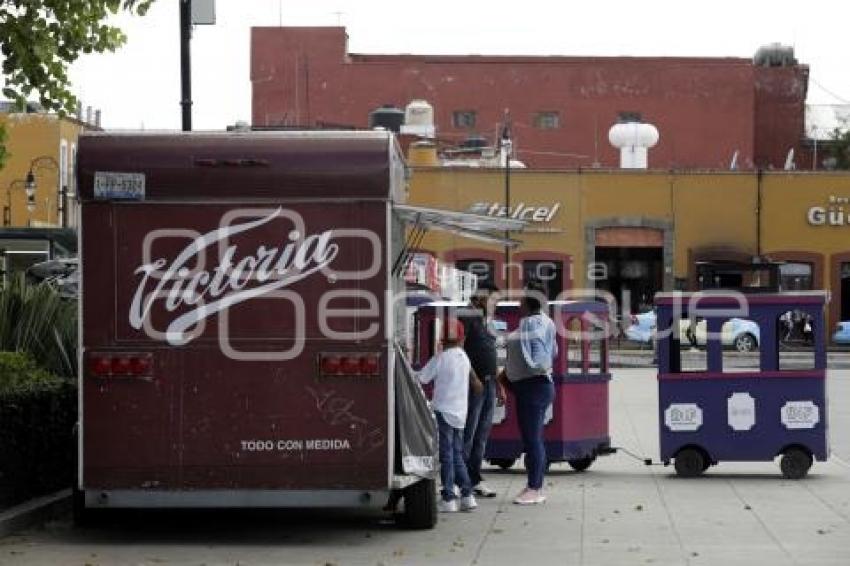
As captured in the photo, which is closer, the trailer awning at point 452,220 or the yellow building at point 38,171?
the trailer awning at point 452,220

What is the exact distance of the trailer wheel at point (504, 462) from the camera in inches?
732

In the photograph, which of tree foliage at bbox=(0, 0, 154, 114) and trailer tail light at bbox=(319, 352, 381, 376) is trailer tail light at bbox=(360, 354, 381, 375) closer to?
trailer tail light at bbox=(319, 352, 381, 376)

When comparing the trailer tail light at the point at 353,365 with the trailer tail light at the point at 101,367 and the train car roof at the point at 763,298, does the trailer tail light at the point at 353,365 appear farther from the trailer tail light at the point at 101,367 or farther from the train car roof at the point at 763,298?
the train car roof at the point at 763,298

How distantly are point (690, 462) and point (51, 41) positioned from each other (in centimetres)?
800

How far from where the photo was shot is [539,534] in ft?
43.5

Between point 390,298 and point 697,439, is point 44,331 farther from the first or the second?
point 697,439

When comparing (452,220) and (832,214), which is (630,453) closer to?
(452,220)

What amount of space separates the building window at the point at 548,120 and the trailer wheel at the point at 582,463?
55118 millimetres

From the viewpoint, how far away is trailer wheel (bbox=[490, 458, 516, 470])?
1859 cm

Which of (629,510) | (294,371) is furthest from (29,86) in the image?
(629,510)

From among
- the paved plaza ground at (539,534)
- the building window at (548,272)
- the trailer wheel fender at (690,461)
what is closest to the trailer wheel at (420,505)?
the paved plaza ground at (539,534)

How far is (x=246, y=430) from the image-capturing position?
1232cm

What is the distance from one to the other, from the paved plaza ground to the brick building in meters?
56.3

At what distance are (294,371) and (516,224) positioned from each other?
2431 mm
